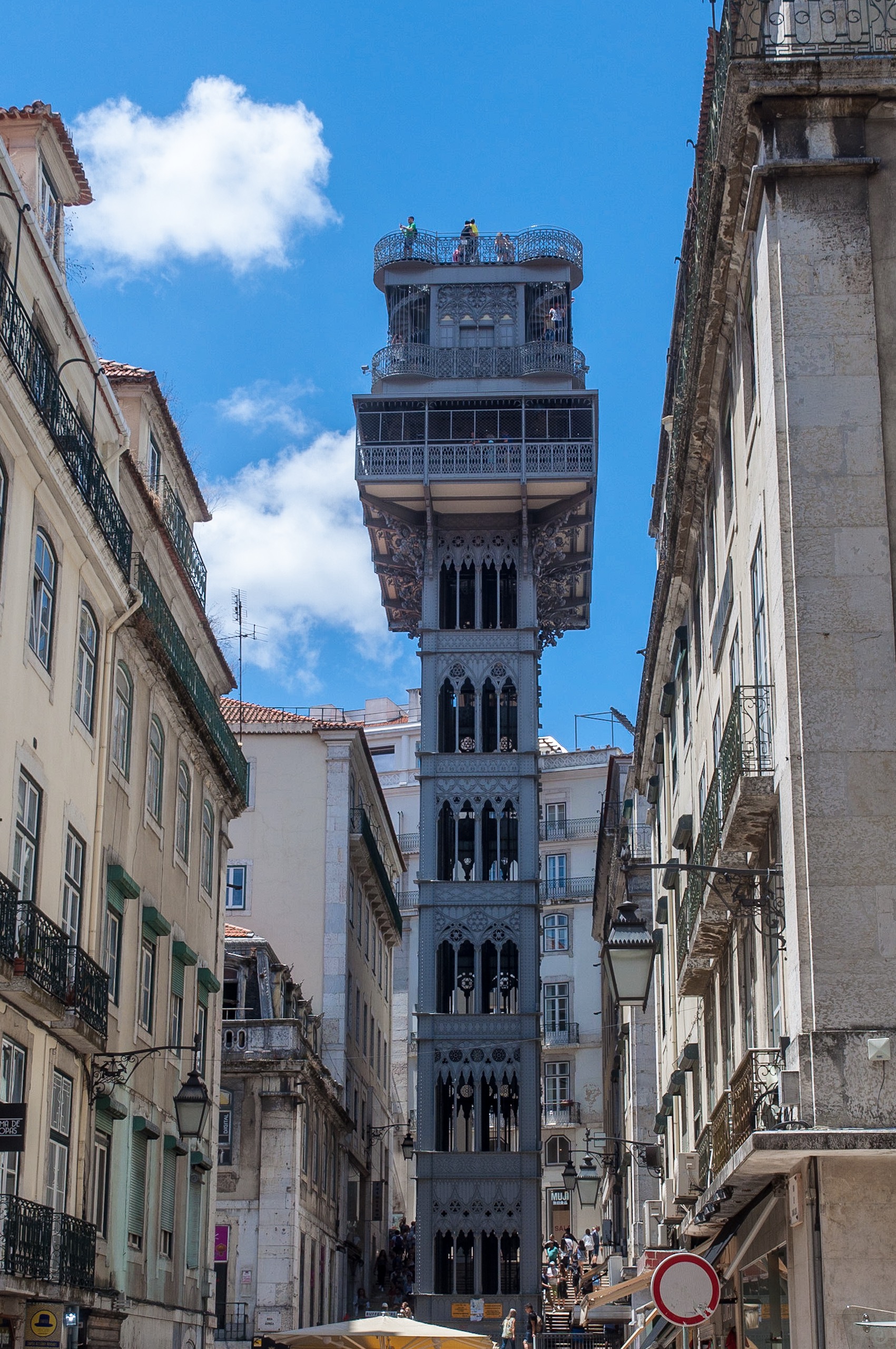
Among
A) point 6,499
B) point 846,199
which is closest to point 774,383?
point 846,199

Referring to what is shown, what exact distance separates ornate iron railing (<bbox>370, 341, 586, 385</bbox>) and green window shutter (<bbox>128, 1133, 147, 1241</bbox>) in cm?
3227

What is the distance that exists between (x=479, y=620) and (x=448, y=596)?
144cm

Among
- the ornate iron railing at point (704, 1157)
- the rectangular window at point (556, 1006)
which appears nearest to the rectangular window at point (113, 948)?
the ornate iron railing at point (704, 1157)

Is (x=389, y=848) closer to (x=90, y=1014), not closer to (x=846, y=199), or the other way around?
(x=90, y=1014)

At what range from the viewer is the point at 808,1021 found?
1347 centimetres

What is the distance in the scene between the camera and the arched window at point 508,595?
53.4 meters

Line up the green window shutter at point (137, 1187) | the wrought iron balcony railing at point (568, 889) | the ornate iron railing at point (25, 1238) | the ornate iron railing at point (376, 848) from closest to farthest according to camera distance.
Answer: the ornate iron railing at point (25, 1238) → the green window shutter at point (137, 1187) → the ornate iron railing at point (376, 848) → the wrought iron balcony railing at point (568, 889)

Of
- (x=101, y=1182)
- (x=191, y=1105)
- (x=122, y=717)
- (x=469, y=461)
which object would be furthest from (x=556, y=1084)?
(x=191, y=1105)

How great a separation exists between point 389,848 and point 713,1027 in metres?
43.8

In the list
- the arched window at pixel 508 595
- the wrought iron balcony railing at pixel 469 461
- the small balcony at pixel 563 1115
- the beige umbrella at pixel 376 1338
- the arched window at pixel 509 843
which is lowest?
the beige umbrella at pixel 376 1338

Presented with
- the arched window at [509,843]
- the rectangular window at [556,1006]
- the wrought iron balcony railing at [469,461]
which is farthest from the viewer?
the rectangular window at [556,1006]

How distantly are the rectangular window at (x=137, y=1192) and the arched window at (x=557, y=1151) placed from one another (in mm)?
50121

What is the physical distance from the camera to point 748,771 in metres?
15.1

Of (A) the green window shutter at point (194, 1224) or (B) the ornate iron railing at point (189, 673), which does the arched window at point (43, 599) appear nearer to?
(B) the ornate iron railing at point (189, 673)
